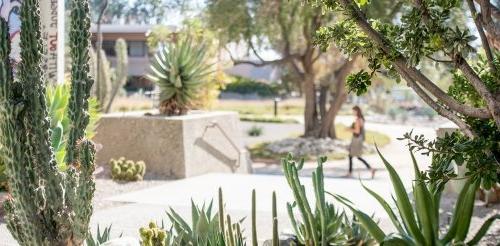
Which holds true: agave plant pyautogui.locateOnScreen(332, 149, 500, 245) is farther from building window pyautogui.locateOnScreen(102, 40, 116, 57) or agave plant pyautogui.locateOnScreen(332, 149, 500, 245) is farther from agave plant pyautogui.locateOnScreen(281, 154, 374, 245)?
building window pyautogui.locateOnScreen(102, 40, 116, 57)

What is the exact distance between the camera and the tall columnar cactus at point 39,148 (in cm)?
414

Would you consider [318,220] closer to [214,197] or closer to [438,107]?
[438,107]

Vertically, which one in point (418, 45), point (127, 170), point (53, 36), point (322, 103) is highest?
point (53, 36)

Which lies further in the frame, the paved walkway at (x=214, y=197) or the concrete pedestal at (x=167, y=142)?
the concrete pedestal at (x=167, y=142)

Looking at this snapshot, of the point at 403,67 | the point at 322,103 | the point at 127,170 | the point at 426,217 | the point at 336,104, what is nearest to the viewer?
the point at 403,67

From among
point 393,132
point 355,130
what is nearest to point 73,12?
point 355,130

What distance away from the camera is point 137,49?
Answer: 60.0 meters

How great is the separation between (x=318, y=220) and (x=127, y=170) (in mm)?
6764

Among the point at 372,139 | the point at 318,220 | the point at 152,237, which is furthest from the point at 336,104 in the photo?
the point at 152,237

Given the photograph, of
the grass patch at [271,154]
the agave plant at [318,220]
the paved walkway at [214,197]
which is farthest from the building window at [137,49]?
the agave plant at [318,220]

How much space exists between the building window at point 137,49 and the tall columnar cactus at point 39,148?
56.1m

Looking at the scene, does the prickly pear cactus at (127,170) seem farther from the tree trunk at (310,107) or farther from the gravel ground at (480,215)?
the tree trunk at (310,107)

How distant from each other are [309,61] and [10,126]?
21.5m

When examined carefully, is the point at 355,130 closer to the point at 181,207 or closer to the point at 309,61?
the point at 181,207
